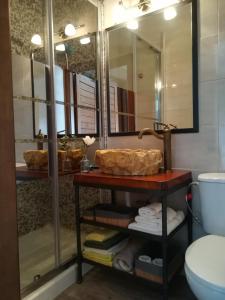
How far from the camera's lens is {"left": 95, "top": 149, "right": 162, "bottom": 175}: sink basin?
1425 millimetres

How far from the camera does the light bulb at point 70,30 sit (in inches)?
71.9

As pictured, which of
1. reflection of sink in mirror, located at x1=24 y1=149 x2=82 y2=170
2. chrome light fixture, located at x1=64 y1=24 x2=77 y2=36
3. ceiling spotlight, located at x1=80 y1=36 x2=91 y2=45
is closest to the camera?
reflection of sink in mirror, located at x1=24 y1=149 x2=82 y2=170

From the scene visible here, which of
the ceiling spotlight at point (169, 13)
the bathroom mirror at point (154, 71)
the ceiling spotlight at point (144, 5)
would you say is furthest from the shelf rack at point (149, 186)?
the ceiling spotlight at point (144, 5)

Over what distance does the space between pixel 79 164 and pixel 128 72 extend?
87 cm

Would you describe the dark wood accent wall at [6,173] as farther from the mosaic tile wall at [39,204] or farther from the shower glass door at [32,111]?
the mosaic tile wall at [39,204]

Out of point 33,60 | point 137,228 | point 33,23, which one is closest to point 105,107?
point 33,60

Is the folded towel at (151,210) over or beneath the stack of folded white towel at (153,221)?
over

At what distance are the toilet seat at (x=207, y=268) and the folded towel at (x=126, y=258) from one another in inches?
19.4

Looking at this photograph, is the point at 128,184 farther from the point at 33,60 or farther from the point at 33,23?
the point at 33,23

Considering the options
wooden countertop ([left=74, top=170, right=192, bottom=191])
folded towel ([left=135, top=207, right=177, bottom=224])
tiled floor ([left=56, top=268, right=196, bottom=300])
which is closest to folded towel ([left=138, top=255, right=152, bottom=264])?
tiled floor ([left=56, top=268, right=196, bottom=300])

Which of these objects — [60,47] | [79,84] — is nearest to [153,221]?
[79,84]

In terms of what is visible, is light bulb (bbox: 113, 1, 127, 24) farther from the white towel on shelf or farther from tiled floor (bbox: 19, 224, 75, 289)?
tiled floor (bbox: 19, 224, 75, 289)

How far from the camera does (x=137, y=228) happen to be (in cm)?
141

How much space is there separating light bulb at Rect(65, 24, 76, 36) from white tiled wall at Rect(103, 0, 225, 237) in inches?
38.4
